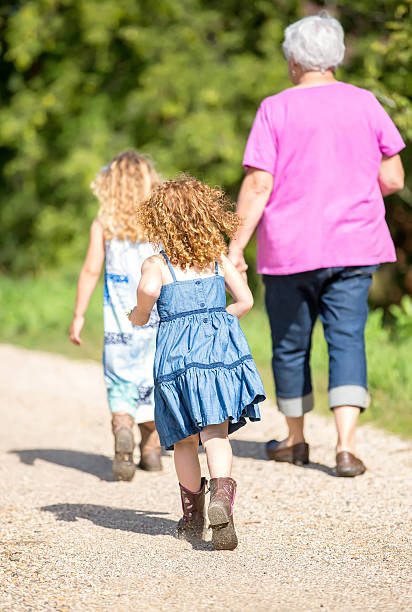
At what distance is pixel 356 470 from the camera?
13.9ft

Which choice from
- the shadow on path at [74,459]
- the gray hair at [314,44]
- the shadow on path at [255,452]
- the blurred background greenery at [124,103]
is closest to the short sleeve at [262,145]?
the gray hair at [314,44]

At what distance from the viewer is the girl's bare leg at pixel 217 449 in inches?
126

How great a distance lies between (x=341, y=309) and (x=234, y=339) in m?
1.20

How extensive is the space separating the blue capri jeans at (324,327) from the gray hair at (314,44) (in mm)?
948

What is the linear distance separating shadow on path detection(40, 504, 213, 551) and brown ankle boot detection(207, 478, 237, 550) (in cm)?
36

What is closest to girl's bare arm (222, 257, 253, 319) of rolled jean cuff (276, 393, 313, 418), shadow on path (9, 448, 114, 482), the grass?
rolled jean cuff (276, 393, 313, 418)

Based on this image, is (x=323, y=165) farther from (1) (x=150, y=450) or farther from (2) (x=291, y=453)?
(1) (x=150, y=450)

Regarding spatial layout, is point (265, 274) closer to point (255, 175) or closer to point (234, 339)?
point (255, 175)

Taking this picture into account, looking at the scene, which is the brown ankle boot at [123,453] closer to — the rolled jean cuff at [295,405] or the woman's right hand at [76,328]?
the woman's right hand at [76,328]

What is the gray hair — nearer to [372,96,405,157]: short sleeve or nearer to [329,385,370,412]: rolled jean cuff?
[372,96,405,157]: short sleeve

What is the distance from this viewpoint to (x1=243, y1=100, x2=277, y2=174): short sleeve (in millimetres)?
4273

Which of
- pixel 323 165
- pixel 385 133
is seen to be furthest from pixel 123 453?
pixel 385 133

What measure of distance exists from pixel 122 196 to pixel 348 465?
1646mm

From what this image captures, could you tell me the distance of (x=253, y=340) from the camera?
26.9 ft
